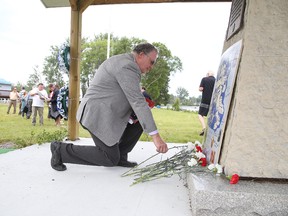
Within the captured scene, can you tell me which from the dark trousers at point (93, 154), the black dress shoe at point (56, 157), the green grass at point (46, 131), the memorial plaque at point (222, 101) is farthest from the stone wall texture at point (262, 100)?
the green grass at point (46, 131)

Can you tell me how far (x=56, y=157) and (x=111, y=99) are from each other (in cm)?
87

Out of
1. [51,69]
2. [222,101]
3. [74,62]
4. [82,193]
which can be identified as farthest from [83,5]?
[51,69]

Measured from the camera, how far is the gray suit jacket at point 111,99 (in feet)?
8.96

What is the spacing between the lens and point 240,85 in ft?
7.84

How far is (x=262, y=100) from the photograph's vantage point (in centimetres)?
237

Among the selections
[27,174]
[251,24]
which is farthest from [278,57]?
[27,174]

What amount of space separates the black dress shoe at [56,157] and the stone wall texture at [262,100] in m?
1.70

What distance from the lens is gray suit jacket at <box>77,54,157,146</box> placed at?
2732 mm

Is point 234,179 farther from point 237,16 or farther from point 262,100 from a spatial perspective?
point 237,16

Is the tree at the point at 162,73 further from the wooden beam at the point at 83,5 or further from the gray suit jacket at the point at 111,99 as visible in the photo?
the gray suit jacket at the point at 111,99

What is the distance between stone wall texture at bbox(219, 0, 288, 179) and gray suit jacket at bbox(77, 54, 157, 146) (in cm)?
93

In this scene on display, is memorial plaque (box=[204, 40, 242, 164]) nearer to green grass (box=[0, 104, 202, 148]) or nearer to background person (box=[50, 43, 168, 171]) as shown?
background person (box=[50, 43, 168, 171])

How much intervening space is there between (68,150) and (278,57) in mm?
2132

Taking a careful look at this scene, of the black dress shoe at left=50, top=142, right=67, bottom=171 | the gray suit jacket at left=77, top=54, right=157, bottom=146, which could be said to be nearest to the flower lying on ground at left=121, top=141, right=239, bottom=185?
the gray suit jacket at left=77, top=54, right=157, bottom=146
